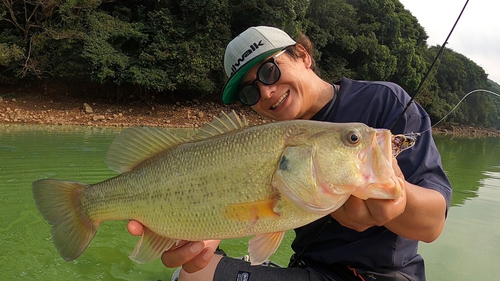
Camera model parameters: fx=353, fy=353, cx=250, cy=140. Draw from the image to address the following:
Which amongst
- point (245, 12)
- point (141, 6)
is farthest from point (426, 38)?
point (141, 6)

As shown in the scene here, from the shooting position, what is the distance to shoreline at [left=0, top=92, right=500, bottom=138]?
1642 cm

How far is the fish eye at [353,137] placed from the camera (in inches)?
63.1

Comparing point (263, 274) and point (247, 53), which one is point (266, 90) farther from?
point (263, 274)

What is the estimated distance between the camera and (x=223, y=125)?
1995 mm

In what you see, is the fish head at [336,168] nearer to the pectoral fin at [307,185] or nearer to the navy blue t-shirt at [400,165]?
the pectoral fin at [307,185]

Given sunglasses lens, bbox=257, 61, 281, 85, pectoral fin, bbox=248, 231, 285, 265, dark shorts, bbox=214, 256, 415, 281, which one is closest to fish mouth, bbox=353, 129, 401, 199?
pectoral fin, bbox=248, 231, 285, 265

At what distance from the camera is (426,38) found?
46.0 metres

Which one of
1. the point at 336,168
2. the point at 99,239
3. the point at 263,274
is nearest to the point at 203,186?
the point at 336,168

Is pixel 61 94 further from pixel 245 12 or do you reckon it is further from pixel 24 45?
pixel 245 12

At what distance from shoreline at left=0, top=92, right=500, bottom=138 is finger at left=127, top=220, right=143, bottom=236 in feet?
50.3

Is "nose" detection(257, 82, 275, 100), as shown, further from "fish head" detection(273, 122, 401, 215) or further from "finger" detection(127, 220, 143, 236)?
"finger" detection(127, 220, 143, 236)

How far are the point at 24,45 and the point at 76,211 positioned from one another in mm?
22348

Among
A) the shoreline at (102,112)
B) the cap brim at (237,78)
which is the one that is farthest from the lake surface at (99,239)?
the shoreline at (102,112)

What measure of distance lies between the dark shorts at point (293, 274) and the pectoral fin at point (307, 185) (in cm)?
101
